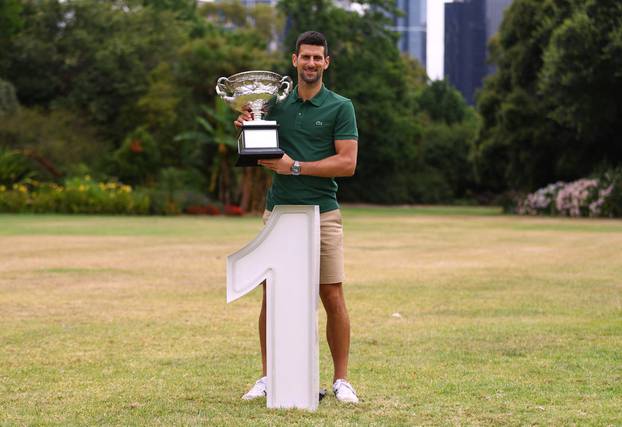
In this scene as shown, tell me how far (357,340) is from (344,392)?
280 cm

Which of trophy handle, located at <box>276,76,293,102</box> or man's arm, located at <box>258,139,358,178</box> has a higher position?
trophy handle, located at <box>276,76,293,102</box>

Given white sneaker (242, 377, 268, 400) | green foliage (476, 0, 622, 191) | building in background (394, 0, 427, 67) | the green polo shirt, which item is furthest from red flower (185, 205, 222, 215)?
building in background (394, 0, 427, 67)

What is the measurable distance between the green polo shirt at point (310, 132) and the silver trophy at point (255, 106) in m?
0.15

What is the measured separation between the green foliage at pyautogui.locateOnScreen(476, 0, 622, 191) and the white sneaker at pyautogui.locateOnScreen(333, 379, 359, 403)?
29.6 m

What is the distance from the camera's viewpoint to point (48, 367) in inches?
301

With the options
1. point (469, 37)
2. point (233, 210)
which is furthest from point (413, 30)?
point (233, 210)

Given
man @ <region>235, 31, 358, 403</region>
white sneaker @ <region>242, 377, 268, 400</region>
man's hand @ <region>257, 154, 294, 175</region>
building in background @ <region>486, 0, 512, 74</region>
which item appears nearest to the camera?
man's hand @ <region>257, 154, 294, 175</region>

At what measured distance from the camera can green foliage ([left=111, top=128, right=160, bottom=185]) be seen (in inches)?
1711

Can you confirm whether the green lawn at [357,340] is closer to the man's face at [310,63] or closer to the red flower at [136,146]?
the man's face at [310,63]

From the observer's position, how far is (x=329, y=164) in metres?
6.11

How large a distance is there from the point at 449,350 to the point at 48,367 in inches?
115

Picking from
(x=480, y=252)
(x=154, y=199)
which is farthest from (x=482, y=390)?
(x=154, y=199)

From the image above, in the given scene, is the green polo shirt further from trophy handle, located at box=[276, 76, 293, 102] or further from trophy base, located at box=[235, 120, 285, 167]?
trophy base, located at box=[235, 120, 285, 167]

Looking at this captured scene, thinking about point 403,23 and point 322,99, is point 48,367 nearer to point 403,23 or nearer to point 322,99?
point 322,99
